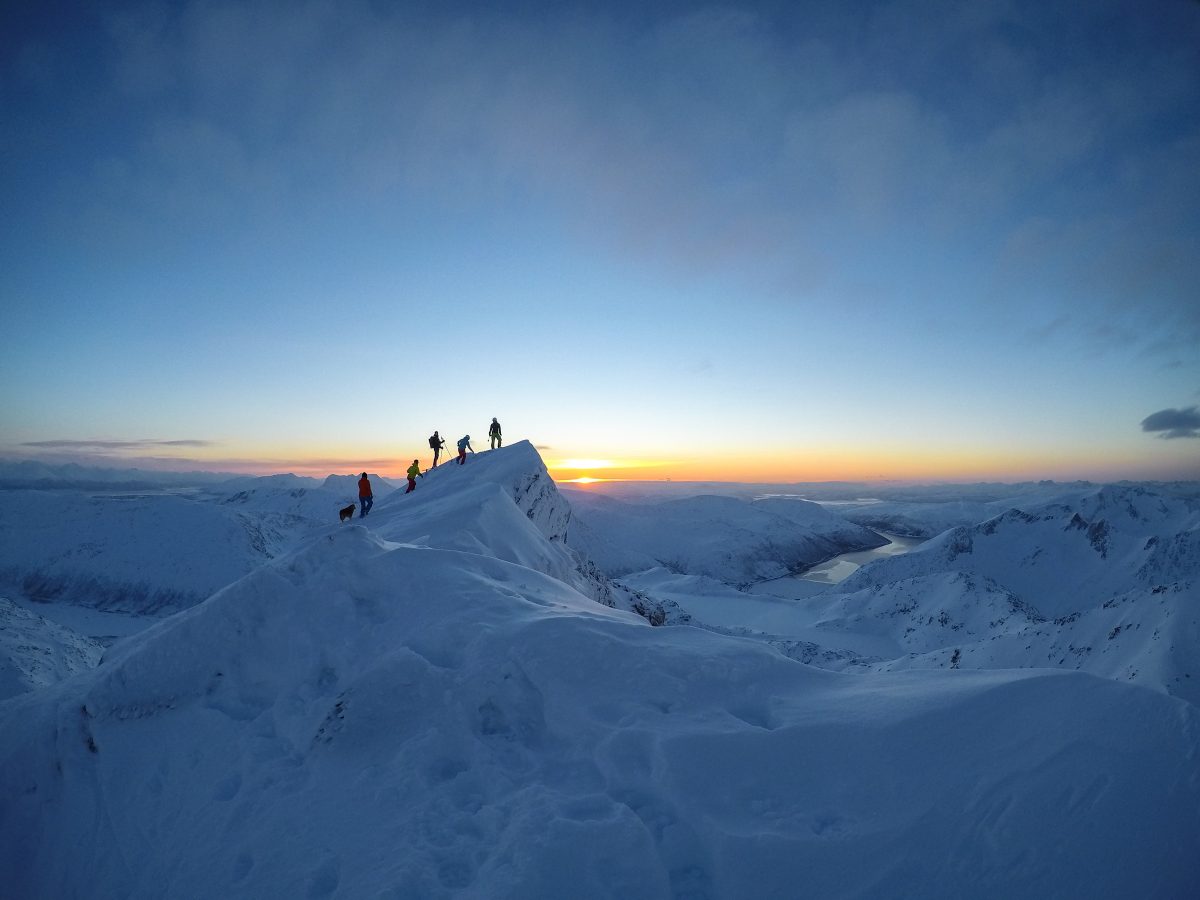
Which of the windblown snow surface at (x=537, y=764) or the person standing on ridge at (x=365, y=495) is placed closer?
the windblown snow surface at (x=537, y=764)

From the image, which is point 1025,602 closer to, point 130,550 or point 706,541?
point 706,541

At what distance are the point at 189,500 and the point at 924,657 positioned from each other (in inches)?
5104

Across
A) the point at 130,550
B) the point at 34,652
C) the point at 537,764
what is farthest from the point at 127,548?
the point at 537,764

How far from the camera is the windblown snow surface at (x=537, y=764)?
4.48 meters

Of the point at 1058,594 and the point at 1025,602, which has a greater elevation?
the point at 1025,602

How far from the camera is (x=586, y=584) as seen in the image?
2227 cm

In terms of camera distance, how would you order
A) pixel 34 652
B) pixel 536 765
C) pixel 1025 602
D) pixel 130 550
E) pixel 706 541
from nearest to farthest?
1. pixel 536 765
2. pixel 34 652
3. pixel 1025 602
4. pixel 130 550
5. pixel 706 541

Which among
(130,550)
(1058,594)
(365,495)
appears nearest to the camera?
(365,495)

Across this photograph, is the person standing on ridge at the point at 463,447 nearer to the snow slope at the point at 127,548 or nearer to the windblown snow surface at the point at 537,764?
the windblown snow surface at the point at 537,764

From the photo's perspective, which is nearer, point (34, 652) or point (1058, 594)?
point (34, 652)

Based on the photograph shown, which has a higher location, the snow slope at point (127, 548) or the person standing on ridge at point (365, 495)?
the person standing on ridge at point (365, 495)

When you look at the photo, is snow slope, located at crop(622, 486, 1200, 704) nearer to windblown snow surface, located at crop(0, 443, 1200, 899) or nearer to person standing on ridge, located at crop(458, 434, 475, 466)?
windblown snow surface, located at crop(0, 443, 1200, 899)

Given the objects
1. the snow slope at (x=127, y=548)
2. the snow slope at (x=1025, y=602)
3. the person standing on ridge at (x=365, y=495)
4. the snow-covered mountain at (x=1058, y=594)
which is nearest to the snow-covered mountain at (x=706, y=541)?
the snow slope at (x=1025, y=602)

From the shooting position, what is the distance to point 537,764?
624 cm
